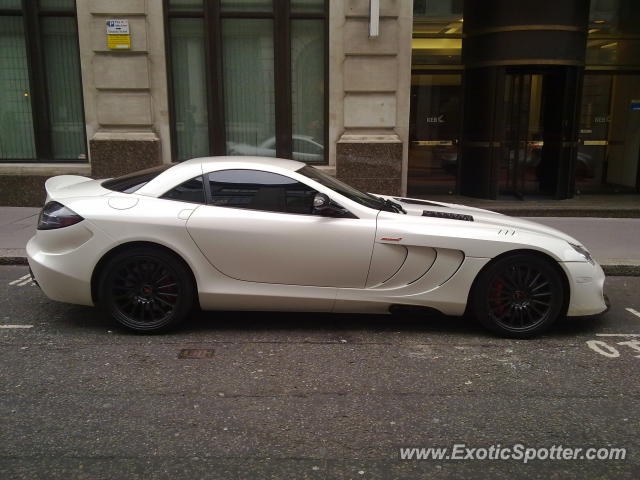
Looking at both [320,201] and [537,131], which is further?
[537,131]

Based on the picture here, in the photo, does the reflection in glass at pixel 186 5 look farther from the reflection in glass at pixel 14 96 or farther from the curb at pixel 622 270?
the curb at pixel 622 270

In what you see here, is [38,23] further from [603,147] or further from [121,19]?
[603,147]

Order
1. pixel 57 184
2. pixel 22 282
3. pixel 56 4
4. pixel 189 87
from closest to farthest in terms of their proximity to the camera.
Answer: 1. pixel 57 184
2. pixel 22 282
3. pixel 56 4
4. pixel 189 87

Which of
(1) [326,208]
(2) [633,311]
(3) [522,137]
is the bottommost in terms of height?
(2) [633,311]

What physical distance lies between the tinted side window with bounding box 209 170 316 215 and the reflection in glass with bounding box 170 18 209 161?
237 inches

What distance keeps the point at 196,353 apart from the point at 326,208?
59.9 inches

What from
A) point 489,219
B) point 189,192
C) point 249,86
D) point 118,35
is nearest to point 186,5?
point 118,35

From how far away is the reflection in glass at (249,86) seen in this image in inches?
404

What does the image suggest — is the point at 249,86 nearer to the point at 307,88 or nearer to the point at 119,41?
the point at 307,88

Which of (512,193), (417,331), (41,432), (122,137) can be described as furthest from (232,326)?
(512,193)

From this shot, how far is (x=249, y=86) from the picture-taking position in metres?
10.4

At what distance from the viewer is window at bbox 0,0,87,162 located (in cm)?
1009

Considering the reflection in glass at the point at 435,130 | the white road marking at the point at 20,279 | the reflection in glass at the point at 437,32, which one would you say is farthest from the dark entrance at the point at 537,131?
the white road marking at the point at 20,279

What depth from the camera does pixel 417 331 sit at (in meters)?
4.95
